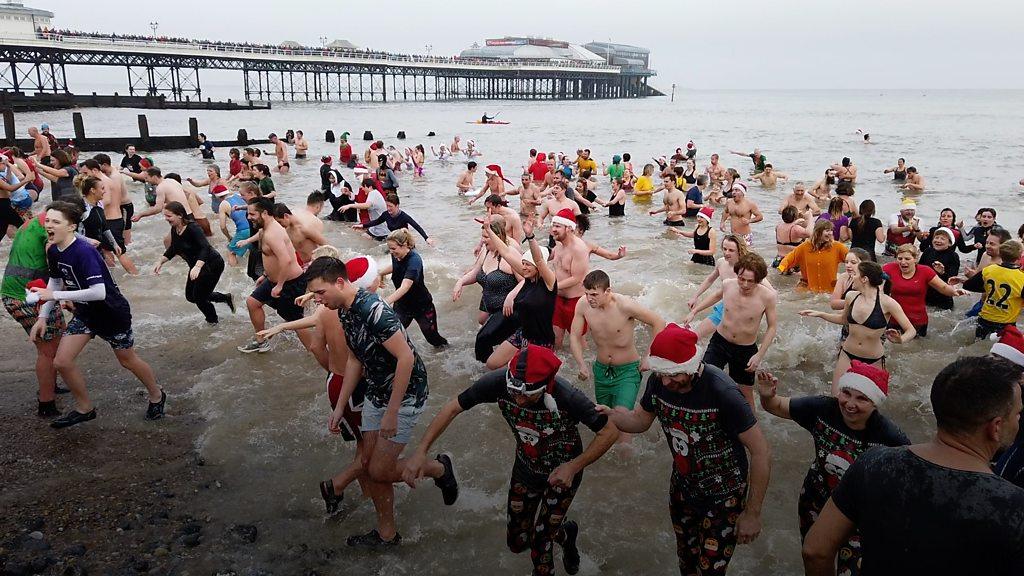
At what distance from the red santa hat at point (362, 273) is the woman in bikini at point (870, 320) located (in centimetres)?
341

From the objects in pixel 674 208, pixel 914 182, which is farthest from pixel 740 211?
pixel 914 182

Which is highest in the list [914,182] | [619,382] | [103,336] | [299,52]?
[299,52]

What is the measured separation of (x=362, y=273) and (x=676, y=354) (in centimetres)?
228

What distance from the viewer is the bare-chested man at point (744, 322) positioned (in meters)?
4.90

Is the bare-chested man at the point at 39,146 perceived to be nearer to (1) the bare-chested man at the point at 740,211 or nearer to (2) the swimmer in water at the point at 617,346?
(1) the bare-chested man at the point at 740,211

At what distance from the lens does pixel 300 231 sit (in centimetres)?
665

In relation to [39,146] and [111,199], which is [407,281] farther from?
[39,146]

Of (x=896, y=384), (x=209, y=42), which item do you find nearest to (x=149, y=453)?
(x=896, y=384)

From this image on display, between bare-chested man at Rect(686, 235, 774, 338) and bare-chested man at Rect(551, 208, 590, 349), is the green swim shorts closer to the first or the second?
bare-chested man at Rect(686, 235, 774, 338)

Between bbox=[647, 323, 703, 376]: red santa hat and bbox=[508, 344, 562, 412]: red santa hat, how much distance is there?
1.55 feet

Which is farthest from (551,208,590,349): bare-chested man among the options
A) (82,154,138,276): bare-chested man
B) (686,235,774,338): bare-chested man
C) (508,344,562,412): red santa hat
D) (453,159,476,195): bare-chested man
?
(453,159,476,195): bare-chested man

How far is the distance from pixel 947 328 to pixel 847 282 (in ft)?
9.56

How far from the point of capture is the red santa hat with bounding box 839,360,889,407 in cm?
273

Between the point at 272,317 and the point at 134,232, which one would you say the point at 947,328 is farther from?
the point at 134,232
